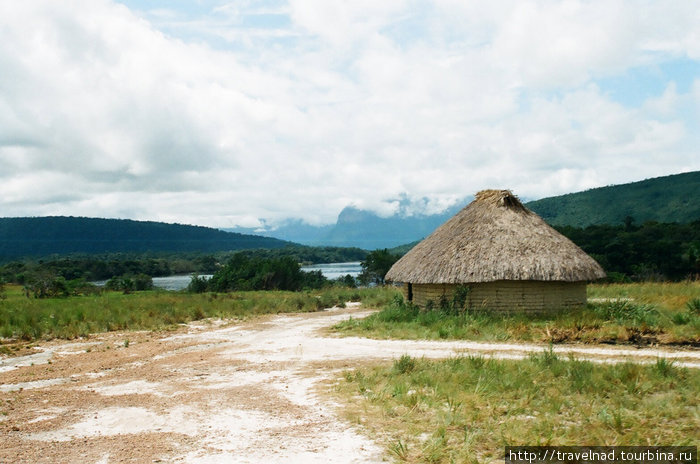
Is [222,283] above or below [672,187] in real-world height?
below

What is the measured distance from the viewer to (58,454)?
6.10 metres

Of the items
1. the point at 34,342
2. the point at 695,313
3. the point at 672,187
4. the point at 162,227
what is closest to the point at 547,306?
the point at 695,313

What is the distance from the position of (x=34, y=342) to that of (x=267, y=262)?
32.5 metres

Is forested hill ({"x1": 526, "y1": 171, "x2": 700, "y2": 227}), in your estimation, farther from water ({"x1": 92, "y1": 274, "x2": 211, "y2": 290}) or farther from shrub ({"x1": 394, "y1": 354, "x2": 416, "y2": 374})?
shrub ({"x1": 394, "y1": 354, "x2": 416, "y2": 374})

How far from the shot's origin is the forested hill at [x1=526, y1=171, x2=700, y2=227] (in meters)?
63.2

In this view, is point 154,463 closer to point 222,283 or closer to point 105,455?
point 105,455

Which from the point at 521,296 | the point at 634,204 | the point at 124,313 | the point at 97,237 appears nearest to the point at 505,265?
the point at 521,296

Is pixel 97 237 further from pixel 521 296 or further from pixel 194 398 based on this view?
pixel 194 398

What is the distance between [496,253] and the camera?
677 inches

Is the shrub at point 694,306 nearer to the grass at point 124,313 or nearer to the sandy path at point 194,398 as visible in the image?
the sandy path at point 194,398

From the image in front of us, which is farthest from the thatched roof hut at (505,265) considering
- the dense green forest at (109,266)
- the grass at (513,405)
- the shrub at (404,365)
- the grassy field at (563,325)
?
the dense green forest at (109,266)

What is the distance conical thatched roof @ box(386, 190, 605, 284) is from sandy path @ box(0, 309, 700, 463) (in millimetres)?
4405

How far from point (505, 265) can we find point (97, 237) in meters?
99.6

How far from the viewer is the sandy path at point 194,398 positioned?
612 cm
